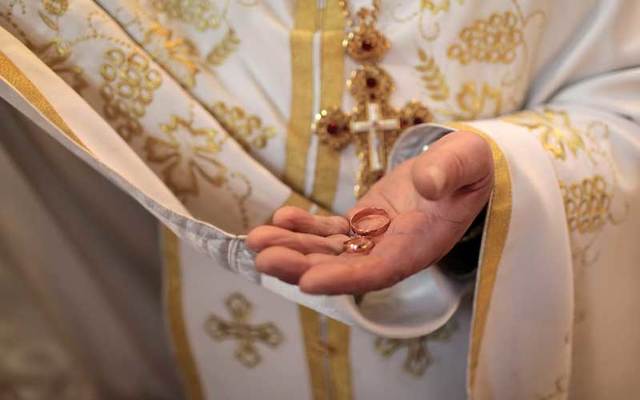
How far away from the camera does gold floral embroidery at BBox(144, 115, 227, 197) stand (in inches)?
22.4

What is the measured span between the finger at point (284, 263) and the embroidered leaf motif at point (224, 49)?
267mm

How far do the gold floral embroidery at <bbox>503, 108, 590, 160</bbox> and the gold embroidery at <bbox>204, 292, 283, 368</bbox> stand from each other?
315 mm

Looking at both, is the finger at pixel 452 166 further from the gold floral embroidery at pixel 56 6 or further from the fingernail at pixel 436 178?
the gold floral embroidery at pixel 56 6

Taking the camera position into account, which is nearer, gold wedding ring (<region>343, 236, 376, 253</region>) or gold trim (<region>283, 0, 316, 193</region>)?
gold wedding ring (<region>343, 236, 376, 253</region>)

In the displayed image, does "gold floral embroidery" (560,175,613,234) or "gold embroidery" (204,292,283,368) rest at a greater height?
"gold floral embroidery" (560,175,613,234)

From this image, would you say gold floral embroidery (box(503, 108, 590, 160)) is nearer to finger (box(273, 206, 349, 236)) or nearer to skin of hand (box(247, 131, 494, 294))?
skin of hand (box(247, 131, 494, 294))

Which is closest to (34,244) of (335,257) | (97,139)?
(97,139)

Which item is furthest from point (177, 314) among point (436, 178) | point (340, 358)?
point (436, 178)

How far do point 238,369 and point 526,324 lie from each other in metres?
0.30

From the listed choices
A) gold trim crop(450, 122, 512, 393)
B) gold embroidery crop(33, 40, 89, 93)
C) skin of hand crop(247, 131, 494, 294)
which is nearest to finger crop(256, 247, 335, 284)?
skin of hand crop(247, 131, 494, 294)

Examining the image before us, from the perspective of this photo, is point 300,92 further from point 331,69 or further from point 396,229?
point 396,229

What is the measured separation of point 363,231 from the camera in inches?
17.2

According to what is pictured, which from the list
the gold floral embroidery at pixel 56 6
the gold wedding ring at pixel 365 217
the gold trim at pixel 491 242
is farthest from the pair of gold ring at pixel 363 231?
the gold floral embroidery at pixel 56 6

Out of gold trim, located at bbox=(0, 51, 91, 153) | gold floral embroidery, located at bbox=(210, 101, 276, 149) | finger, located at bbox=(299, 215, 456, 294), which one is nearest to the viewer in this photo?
finger, located at bbox=(299, 215, 456, 294)
